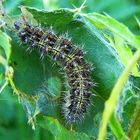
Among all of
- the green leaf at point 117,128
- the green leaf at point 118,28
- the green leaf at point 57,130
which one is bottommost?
the green leaf at point 117,128

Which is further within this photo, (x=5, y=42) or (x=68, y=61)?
(x=68, y=61)

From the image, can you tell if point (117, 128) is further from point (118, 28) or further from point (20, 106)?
point (20, 106)

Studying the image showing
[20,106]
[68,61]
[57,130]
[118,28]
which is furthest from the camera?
[20,106]

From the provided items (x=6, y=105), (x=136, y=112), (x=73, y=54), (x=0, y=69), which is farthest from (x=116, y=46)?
(x=6, y=105)

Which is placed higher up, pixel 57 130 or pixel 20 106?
pixel 20 106

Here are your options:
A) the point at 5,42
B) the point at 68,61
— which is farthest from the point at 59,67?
the point at 5,42

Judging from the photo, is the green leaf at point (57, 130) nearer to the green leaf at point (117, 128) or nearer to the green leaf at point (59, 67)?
the green leaf at point (59, 67)

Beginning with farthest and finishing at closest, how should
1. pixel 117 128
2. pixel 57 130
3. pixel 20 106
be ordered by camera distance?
pixel 20 106 → pixel 57 130 → pixel 117 128

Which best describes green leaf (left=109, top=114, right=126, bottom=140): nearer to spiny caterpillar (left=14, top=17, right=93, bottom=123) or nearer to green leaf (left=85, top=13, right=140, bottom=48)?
green leaf (left=85, top=13, right=140, bottom=48)

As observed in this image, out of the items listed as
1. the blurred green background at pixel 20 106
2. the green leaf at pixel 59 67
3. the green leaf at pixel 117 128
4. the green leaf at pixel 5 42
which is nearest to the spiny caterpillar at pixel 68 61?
the green leaf at pixel 59 67
